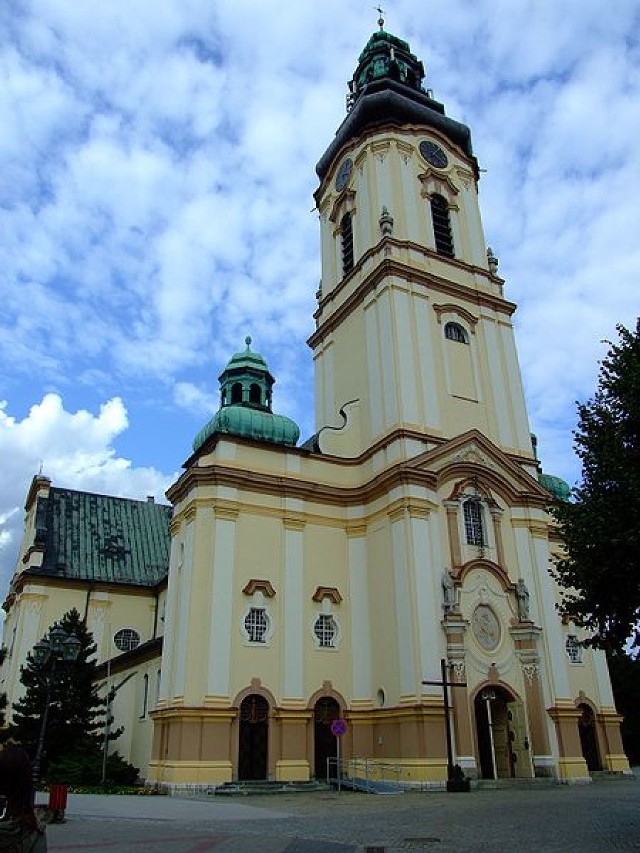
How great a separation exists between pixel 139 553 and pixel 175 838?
31.9 meters

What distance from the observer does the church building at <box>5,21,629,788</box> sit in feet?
82.3

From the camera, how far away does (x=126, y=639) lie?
39438 mm

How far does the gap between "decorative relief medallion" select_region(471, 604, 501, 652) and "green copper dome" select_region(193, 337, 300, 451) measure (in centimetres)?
985

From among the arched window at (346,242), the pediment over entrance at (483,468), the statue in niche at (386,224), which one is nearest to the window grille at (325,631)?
the pediment over entrance at (483,468)

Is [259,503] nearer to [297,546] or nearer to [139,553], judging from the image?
[297,546]

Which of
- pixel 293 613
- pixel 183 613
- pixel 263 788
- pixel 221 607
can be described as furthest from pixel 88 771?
pixel 293 613

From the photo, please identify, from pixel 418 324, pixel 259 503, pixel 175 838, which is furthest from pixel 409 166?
pixel 175 838

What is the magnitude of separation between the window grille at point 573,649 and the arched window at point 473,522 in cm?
594

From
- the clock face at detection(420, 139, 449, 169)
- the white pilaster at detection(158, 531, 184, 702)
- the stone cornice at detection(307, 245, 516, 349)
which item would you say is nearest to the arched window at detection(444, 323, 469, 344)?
the stone cornice at detection(307, 245, 516, 349)

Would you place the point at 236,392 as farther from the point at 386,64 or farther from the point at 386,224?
the point at 386,64

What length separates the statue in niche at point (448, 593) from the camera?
2638 centimetres

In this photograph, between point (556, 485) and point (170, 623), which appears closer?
point (170, 623)

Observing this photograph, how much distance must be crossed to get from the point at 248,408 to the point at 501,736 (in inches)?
649

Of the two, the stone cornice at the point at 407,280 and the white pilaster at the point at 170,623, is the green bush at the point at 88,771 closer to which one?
the white pilaster at the point at 170,623
